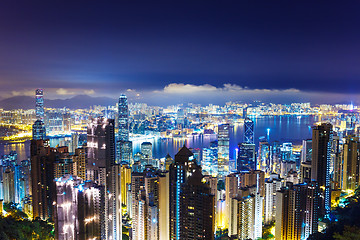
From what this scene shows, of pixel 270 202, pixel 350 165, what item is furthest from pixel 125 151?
pixel 350 165

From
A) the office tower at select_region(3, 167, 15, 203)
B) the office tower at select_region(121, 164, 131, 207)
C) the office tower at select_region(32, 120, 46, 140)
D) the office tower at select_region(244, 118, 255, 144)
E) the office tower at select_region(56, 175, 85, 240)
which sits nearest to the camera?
the office tower at select_region(56, 175, 85, 240)

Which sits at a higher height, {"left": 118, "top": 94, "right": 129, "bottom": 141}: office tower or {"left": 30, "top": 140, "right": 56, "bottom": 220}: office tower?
{"left": 118, "top": 94, "right": 129, "bottom": 141}: office tower

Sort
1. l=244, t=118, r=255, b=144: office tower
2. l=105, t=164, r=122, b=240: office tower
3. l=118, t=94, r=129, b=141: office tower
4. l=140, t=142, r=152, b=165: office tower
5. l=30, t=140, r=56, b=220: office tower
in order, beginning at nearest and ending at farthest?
l=105, t=164, r=122, b=240: office tower, l=30, t=140, r=56, b=220: office tower, l=140, t=142, r=152, b=165: office tower, l=244, t=118, r=255, b=144: office tower, l=118, t=94, r=129, b=141: office tower

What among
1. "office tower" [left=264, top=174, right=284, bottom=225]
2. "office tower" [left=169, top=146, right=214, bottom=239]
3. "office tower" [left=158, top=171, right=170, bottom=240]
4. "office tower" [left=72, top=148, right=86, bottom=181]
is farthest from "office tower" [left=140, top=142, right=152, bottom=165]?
"office tower" [left=169, top=146, right=214, bottom=239]

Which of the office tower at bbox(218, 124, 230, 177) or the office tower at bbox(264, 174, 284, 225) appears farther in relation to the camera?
the office tower at bbox(218, 124, 230, 177)

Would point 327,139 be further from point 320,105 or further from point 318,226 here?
point 320,105

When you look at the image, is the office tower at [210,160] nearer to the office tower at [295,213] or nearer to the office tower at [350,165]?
the office tower at [350,165]

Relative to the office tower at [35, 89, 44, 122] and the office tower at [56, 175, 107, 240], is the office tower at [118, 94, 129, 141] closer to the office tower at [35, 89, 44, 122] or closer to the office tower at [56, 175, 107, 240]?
the office tower at [35, 89, 44, 122]

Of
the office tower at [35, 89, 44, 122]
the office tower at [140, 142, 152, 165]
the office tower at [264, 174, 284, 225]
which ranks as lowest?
the office tower at [264, 174, 284, 225]

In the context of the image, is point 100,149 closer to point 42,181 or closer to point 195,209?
point 42,181
